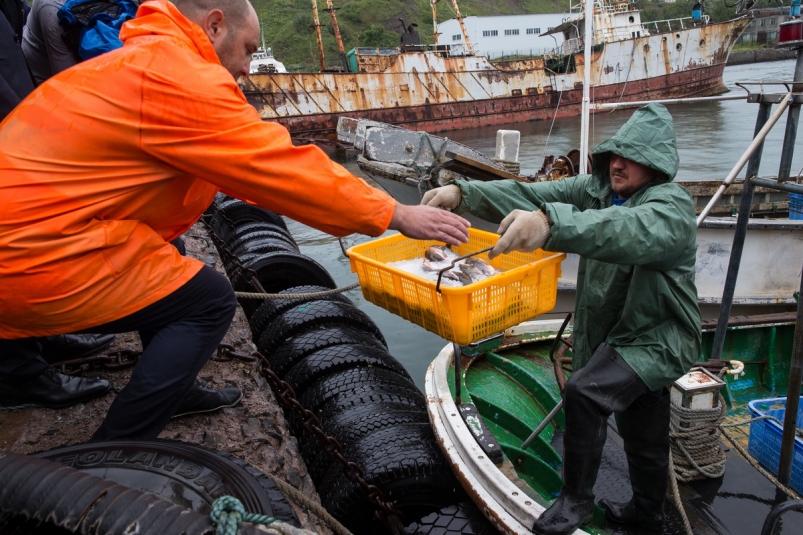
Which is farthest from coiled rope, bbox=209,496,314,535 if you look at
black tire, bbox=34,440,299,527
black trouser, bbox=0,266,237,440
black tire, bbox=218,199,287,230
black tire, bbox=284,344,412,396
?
black tire, bbox=218,199,287,230

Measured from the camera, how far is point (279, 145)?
2006 millimetres

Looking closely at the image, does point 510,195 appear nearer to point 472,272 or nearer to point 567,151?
point 472,272

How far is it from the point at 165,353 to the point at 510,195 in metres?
1.99

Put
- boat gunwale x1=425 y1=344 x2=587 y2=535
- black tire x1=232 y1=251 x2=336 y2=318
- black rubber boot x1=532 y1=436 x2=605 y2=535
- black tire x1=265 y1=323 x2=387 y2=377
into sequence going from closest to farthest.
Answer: black rubber boot x1=532 y1=436 x2=605 y2=535, boat gunwale x1=425 y1=344 x2=587 y2=535, black tire x1=265 y1=323 x2=387 y2=377, black tire x1=232 y1=251 x2=336 y2=318

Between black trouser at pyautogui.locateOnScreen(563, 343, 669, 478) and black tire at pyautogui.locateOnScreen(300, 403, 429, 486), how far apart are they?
1.07 meters

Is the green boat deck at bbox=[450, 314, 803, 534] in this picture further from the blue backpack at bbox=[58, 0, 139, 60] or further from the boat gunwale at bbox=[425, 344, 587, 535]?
the blue backpack at bbox=[58, 0, 139, 60]

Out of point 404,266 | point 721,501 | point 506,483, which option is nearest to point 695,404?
point 721,501

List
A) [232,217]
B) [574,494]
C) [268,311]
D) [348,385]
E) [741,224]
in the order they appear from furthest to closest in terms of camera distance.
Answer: [232,217], [268,311], [741,224], [348,385], [574,494]

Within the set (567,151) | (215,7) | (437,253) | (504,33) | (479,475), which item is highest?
(504,33)

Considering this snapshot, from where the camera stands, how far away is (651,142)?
8.29ft

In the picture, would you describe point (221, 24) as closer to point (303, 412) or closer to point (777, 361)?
point (303, 412)

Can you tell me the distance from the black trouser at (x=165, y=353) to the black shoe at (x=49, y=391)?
72 centimetres

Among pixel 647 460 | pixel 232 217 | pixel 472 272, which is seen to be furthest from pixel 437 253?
pixel 232 217

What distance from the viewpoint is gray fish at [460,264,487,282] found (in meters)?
3.09
